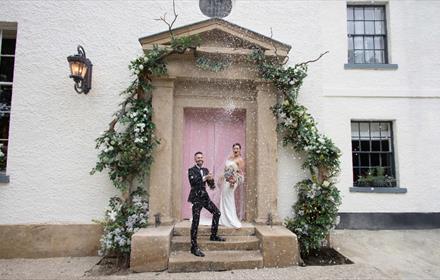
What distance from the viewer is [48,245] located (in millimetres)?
5617

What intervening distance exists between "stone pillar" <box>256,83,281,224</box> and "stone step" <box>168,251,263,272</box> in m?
1.08

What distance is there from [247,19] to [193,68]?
1814 mm

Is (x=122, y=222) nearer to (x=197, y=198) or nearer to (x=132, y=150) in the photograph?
(x=132, y=150)

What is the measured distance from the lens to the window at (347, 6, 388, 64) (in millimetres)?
7234

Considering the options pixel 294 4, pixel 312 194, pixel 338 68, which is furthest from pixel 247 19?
pixel 312 194

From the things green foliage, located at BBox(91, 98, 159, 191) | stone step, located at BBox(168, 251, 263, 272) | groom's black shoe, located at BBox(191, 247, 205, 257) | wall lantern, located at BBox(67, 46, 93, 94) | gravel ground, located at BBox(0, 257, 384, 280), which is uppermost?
wall lantern, located at BBox(67, 46, 93, 94)

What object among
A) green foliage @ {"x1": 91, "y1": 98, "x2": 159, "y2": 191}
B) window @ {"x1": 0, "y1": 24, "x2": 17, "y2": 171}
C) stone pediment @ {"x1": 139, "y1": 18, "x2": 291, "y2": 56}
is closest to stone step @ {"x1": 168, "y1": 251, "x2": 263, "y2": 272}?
green foliage @ {"x1": 91, "y1": 98, "x2": 159, "y2": 191}

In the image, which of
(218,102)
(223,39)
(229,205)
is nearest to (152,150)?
(218,102)

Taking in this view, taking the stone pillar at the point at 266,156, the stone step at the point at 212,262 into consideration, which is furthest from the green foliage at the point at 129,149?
the stone pillar at the point at 266,156

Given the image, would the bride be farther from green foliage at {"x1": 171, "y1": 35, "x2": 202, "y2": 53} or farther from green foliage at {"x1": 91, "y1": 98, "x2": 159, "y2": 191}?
green foliage at {"x1": 171, "y1": 35, "x2": 202, "y2": 53}

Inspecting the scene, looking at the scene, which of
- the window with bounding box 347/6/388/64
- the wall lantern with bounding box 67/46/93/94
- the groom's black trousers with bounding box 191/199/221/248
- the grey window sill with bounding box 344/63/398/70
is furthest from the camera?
the window with bounding box 347/6/388/64

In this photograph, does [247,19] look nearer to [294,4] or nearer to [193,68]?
[294,4]

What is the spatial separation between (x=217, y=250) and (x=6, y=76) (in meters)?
5.93

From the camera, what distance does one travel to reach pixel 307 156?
6.21 metres
